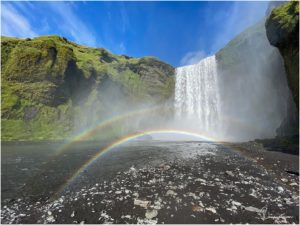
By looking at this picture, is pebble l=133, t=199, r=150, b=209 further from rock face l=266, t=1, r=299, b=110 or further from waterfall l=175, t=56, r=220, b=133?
waterfall l=175, t=56, r=220, b=133

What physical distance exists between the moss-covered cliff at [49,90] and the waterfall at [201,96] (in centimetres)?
1194

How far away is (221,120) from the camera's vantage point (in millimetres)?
68250

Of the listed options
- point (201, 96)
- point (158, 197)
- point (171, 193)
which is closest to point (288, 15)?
point (171, 193)

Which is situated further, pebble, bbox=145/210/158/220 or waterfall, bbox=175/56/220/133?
waterfall, bbox=175/56/220/133

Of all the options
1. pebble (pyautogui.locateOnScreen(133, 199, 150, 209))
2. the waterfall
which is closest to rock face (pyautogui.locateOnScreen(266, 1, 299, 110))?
pebble (pyautogui.locateOnScreen(133, 199, 150, 209))

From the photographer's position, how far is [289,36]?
2645 centimetres

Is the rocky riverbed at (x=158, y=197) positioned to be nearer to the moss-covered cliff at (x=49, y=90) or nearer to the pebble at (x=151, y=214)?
the pebble at (x=151, y=214)

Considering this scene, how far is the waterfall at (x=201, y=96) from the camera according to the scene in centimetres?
6919

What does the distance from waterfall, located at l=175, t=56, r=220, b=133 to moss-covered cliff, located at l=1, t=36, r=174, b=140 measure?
11944 millimetres

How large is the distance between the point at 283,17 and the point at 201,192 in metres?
29.6

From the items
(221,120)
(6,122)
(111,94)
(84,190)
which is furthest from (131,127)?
(84,190)

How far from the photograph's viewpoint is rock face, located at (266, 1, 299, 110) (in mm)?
25609

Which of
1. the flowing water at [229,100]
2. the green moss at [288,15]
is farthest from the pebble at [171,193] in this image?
the flowing water at [229,100]

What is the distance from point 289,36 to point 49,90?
235 feet
